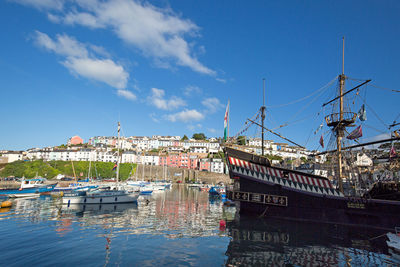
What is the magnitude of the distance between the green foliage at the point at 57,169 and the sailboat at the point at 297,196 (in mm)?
85236

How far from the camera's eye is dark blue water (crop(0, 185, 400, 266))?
11953 mm

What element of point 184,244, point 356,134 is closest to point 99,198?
point 184,244

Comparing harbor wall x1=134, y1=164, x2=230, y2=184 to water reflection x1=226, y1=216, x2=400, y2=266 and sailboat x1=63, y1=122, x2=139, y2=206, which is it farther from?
water reflection x1=226, y1=216, x2=400, y2=266

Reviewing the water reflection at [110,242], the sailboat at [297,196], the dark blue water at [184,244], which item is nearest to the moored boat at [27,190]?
the water reflection at [110,242]

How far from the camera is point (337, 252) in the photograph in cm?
1421

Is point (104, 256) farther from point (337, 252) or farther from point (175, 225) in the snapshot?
point (337, 252)

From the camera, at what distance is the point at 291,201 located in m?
22.5

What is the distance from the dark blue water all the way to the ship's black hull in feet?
3.95

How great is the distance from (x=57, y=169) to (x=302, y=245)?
379ft

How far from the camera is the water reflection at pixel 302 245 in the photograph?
493 inches

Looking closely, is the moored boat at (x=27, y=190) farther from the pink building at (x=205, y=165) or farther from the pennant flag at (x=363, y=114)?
the pink building at (x=205, y=165)

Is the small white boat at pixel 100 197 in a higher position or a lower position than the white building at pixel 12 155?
lower

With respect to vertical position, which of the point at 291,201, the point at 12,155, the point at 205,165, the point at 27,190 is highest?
the point at 12,155

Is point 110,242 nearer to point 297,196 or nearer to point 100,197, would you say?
point 297,196
